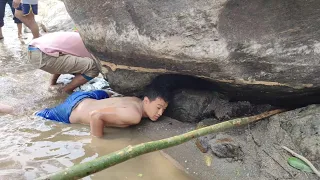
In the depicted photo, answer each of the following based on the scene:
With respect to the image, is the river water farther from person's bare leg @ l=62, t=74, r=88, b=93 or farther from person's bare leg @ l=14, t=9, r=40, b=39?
person's bare leg @ l=14, t=9, r=40, b=39

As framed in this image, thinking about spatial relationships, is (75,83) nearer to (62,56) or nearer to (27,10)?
(62,56)

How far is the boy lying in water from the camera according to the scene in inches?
133

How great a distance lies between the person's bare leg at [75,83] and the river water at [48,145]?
175 millimetres

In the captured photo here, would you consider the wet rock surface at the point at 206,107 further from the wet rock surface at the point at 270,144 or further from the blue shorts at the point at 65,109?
the blue shorts at the point at 65,109

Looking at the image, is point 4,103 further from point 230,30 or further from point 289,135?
point 289,135

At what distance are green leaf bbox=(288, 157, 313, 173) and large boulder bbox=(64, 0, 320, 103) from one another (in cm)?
53

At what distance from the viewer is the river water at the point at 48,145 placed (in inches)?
110

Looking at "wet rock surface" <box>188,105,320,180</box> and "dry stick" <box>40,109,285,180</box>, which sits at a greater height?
"dry stick" <box>40,109,285,180</box>

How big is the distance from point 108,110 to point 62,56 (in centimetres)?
122

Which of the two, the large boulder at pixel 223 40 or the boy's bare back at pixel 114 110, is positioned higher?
the large boulder at pixel 223 40

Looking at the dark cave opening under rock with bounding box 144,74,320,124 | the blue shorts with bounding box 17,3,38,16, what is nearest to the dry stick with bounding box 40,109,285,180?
the dark cave opening under rock with bounding box 144,74,320,124

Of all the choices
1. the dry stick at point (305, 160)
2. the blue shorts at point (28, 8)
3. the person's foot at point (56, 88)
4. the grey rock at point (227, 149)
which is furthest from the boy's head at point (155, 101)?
the blue shorts at point (28, 8)

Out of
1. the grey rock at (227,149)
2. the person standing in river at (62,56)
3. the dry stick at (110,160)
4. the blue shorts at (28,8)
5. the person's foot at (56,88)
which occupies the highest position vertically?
the blue shorts at (28,8)

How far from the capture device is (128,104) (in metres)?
3.50
